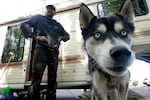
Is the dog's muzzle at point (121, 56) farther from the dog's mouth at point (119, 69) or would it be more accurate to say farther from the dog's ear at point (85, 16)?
the dog's ear at point (85, 16)

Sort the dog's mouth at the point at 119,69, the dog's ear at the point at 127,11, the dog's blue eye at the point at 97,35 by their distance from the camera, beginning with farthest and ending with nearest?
the dog's ear at the point at 127,11 → the dog's blue eye at the point at 97,35 → the dog's mouth at the point at 119,69

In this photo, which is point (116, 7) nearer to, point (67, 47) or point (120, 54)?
point (67, 47)

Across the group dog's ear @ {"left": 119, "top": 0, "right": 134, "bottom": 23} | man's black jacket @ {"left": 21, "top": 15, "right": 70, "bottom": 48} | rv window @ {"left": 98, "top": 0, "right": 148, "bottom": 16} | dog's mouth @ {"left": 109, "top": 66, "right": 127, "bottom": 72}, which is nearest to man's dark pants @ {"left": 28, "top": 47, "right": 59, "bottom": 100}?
man's black jacket @ {"left": 21, "top": 15, "right": 70, "bottom": 48}

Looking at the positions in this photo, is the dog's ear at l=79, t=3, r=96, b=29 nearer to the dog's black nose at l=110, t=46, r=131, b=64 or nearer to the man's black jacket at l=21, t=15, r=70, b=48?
the dog's black nose at l=110, t=46, r=131, b=64

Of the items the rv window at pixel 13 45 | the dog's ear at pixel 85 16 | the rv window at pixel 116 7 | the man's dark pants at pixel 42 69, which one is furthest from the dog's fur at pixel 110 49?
the rv window at pixel 13 45

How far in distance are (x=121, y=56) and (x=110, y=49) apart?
9cm

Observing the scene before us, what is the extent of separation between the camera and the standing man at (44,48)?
4.00 metres

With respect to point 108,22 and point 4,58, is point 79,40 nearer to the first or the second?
point 4,58

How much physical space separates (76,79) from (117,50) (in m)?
2.94

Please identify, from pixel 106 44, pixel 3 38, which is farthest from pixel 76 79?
pixel 106 44

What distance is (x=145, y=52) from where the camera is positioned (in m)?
4.34

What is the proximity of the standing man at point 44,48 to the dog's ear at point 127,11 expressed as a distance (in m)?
1.81

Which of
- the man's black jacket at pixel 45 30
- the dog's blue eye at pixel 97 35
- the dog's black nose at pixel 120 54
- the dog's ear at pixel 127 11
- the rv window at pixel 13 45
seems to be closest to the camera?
the dog's black nose at pixel 120 54

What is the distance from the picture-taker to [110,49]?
6.23ft
